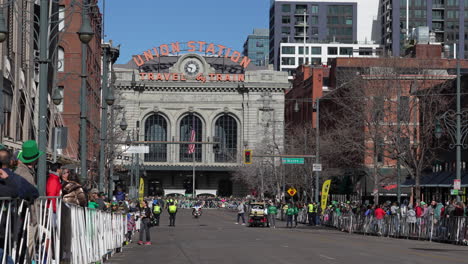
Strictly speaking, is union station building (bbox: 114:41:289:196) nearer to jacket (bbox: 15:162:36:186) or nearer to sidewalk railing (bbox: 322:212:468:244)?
sidewalk railing (bbox: 322:212:468:244)

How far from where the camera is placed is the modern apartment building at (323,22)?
569 ft

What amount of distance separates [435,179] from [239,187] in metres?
73.9

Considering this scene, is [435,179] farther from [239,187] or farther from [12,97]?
[239,187]

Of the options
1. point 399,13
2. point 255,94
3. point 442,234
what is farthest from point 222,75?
point 442,234

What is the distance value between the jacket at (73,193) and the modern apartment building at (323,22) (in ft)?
508

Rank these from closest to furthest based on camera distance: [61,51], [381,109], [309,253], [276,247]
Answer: [309,253] < [276,247] < [381,109] < [61,51]

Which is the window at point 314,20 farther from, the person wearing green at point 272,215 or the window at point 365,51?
the person wearing green at point 272,215

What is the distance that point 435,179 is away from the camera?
63.9 meters

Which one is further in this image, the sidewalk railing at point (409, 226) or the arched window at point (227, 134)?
the arched window at point (227, 134)

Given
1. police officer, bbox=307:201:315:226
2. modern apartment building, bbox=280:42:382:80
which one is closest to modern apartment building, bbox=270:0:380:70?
modern apartment building, bbox=280:42:382:80

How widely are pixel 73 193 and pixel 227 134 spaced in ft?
391

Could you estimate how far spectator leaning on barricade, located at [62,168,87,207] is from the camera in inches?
640

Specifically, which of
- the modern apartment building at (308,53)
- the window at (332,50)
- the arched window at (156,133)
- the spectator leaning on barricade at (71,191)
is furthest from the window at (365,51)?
the spectator leaning on barricade at (71,191)

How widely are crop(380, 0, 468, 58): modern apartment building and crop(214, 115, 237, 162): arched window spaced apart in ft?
117
